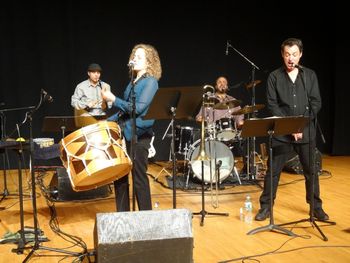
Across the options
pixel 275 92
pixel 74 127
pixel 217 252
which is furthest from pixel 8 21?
pixel 217 252

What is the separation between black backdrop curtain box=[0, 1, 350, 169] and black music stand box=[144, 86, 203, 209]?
4.95 m

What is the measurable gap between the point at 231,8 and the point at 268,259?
6.71 metres

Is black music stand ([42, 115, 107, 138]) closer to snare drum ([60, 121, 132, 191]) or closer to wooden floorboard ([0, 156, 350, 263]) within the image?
wooden floorboard ([0, 156, 350, 263])

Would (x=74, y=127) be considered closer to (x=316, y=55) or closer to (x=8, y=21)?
(x=8, y=21)

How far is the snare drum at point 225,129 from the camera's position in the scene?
23.0ft

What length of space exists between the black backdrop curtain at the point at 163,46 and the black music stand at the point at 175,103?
4.95 meters

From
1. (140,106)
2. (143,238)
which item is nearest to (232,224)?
(140,106)

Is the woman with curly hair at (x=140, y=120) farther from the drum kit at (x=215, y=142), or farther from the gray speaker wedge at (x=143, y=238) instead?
the drum kit at (x=215, y=142)

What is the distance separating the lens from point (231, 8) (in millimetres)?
9406

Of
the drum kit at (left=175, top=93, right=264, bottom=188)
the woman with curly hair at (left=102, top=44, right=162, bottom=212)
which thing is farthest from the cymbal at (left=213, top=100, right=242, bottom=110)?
the woman with curly hair at (left=102, top=44, right=162, bottom=212)

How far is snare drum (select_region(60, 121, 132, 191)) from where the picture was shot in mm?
3592

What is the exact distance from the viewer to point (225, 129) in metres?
7.08

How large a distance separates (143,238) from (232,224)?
1963mm

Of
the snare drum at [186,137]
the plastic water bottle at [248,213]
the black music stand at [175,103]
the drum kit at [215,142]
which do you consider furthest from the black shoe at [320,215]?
the snare drum at [186,137]
